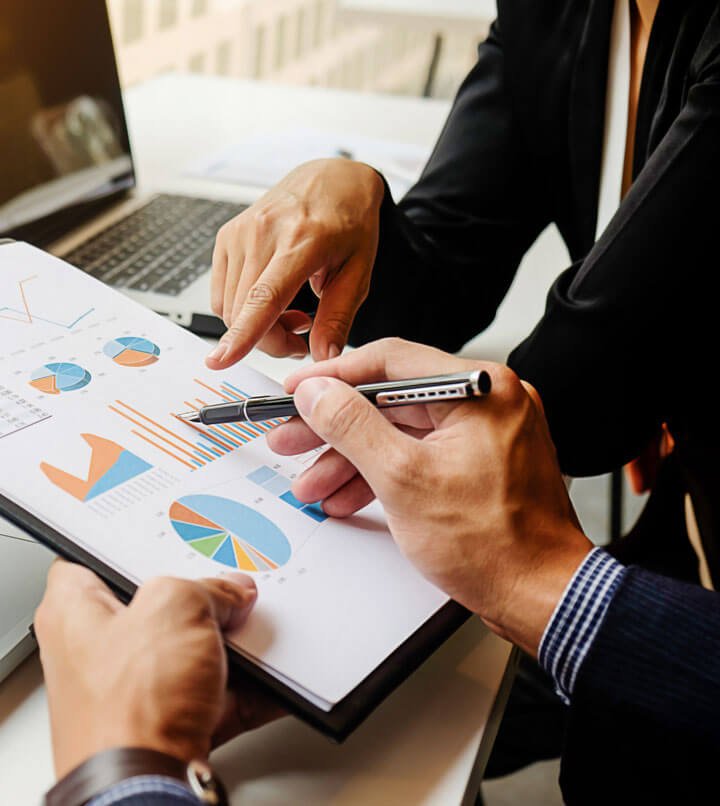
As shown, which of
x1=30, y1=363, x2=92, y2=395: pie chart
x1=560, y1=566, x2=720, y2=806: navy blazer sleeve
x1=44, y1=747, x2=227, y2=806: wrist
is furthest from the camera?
x1=30, y1=363, x2=92, y2=395: pie chart

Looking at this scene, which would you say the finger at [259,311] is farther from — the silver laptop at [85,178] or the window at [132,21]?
the window at [132,21]

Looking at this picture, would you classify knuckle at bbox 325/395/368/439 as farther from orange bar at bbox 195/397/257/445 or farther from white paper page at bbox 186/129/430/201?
white paper page at bbox 186/129/430/201

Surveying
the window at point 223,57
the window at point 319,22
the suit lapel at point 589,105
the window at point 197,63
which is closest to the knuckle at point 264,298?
the suit lapel at point 589,105

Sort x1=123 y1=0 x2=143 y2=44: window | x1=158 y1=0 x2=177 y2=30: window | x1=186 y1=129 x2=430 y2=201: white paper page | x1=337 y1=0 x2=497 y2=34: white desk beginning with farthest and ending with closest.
→ x1=158 y1=0 x2=177 y2=30: window, x1=123 y1=0 x2=143 y2=44: window, x1=337 y1=0 x2=497 y2=34: white desk, x1=186 y1=129 x2=430 y2=201: white paper page

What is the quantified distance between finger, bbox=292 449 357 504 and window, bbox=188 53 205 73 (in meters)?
2.55

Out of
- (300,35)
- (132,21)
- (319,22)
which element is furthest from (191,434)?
(319,22)

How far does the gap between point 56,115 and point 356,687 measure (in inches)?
34.4

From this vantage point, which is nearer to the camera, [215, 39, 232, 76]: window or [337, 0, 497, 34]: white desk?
[337, 0, 497, 34]: white desk

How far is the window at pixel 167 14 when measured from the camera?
Result: 254cm

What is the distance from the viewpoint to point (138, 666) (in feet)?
1.31

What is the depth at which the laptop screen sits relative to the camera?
985 millimetres

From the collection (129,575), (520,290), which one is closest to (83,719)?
(129,575)

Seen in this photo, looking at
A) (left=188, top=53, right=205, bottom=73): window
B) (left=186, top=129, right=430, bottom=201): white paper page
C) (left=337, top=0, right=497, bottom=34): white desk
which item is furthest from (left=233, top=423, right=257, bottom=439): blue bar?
(left=188, top=53, right=205, bottom=73): window

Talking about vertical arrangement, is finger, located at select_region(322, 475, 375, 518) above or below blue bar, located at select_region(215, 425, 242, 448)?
below
